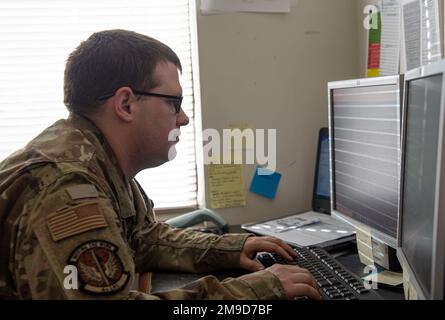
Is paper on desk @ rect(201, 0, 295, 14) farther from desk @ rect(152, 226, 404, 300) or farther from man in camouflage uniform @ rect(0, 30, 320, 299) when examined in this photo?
desk @ rect(152, 226, 404, 300)

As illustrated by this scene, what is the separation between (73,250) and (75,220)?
51 mm

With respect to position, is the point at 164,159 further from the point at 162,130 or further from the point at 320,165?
the point at 320,165

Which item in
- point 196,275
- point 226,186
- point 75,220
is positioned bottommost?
point 196,275

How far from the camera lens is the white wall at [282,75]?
161 centimetres

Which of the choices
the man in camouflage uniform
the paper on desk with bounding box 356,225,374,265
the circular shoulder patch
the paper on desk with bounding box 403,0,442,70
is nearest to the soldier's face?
the man in camouflage uniform

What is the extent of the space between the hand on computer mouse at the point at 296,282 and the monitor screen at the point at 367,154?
0.21 metres

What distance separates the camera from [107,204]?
2.87 ft

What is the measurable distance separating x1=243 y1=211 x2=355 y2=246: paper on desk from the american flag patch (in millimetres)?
615

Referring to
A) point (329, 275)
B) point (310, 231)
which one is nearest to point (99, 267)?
point (329, 275)

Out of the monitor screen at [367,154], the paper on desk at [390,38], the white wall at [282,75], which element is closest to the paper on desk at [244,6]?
the white wall at [282,75]

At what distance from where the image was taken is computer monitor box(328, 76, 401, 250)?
1.02 m

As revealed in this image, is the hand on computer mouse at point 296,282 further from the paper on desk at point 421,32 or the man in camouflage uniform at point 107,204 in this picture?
the paper on desk at point 421,32

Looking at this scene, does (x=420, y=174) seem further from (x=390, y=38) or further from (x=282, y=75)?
(x=282, y=75)
